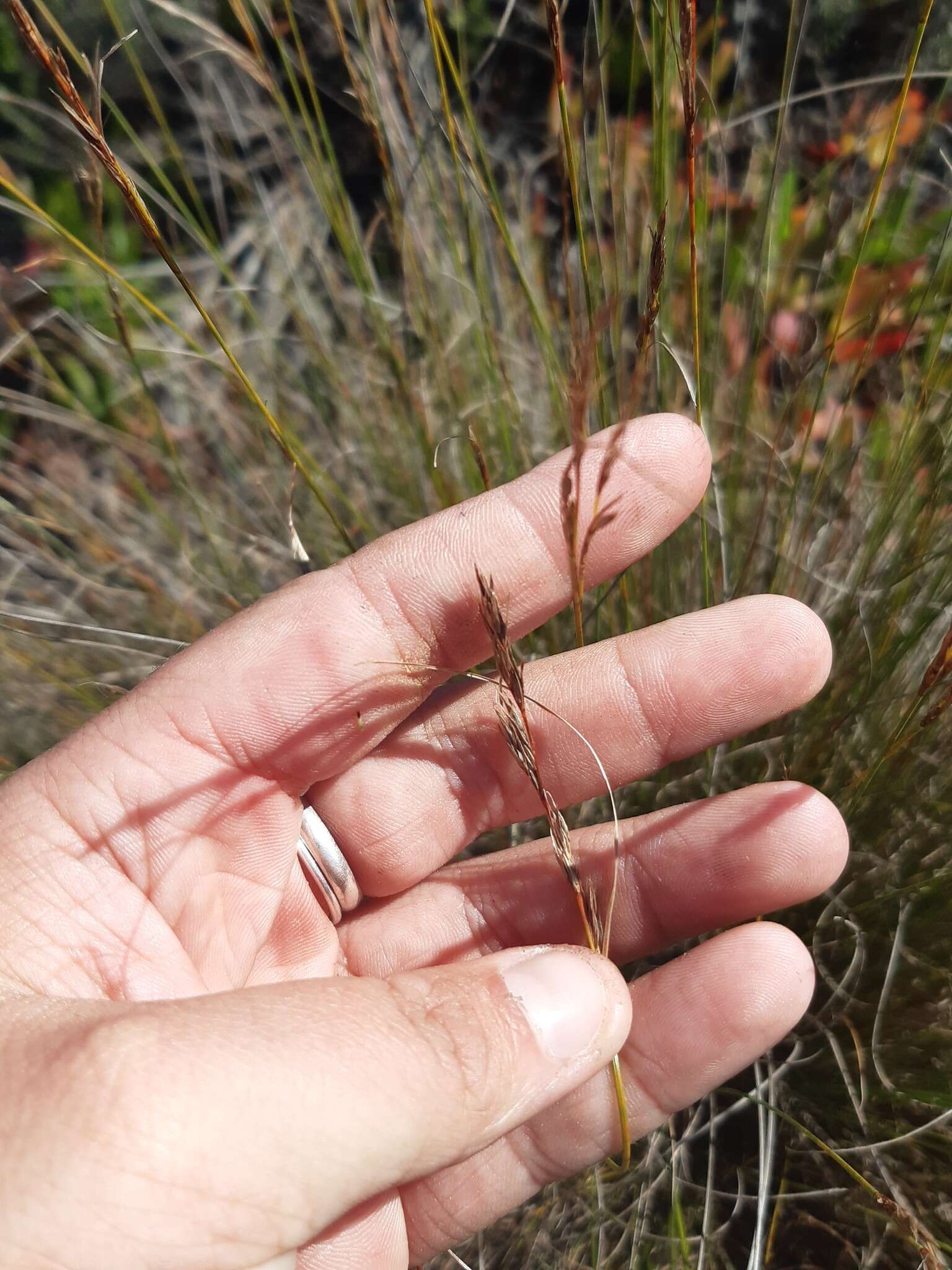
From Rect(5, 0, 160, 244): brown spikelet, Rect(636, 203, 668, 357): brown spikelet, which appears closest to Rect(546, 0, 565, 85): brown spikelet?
Rect(636, 203, 668, 357): brown spikelet

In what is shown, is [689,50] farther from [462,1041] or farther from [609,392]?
[462,1041]

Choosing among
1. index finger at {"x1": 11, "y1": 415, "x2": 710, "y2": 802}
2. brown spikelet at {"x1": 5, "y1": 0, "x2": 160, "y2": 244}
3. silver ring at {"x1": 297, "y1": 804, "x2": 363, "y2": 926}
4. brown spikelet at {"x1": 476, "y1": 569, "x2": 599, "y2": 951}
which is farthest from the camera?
silver ring at {"x1": 297, "y1": 804, "x2": 363, "y2": 926}

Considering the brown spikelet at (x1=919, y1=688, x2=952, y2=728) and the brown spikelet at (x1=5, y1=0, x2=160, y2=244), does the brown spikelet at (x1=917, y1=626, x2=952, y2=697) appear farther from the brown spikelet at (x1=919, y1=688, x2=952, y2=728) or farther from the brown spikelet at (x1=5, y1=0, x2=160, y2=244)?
the brown spikelet at (x1=5, y1=0, x2=160, y2=244)

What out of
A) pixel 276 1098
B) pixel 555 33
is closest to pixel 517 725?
pixel 276 1098

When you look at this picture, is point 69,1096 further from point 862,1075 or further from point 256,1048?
point 862,1075

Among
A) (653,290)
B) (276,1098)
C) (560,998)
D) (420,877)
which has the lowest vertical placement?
(420,877)

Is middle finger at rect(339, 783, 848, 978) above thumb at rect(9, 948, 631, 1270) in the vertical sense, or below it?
below

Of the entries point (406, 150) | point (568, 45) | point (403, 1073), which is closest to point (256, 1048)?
point (403, 1073)
